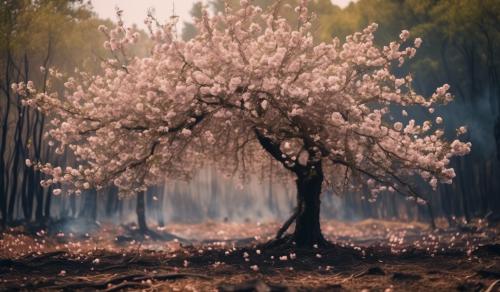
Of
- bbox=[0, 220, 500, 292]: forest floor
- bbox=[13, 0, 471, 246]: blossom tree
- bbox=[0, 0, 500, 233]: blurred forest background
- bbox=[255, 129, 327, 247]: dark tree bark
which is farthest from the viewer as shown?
bbox=[0, 0, 500, 233]: blurred forest background

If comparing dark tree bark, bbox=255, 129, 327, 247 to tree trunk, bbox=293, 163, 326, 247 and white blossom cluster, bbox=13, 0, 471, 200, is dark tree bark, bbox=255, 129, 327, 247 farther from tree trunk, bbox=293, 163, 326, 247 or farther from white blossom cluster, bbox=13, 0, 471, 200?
white blossom cluster, bbox=13, 0, 471, 200

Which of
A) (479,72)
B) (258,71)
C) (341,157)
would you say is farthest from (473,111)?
(258,71)

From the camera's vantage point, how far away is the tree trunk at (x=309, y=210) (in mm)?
18734

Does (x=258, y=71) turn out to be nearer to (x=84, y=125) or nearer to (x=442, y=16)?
(x=84, y=125)

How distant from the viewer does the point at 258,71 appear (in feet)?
51.9

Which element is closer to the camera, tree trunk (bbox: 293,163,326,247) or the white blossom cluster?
the white blossom cluster

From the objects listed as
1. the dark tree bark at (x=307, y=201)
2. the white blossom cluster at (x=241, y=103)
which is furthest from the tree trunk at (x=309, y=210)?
the white blossom cluster at (x=241, y=103)

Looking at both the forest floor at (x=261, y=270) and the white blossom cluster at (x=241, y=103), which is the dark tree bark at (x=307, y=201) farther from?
the forest floor at (x=261, y=270)

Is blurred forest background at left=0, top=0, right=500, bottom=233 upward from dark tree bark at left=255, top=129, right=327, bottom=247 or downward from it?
upward

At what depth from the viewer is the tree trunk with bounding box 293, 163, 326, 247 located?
1873cm

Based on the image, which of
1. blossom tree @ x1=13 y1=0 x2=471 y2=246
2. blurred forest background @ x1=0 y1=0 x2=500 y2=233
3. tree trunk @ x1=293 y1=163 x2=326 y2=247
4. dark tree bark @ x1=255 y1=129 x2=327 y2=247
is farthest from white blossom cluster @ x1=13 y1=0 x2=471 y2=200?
blurred forest background @ x1=0 y1=0 x2=500 y2=233

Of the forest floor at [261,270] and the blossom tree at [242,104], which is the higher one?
the blossom tree at [242,104]

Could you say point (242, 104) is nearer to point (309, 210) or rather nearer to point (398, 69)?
point (309, 210)

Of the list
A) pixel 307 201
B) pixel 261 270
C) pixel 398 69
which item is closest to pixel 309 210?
pixel 307 201
